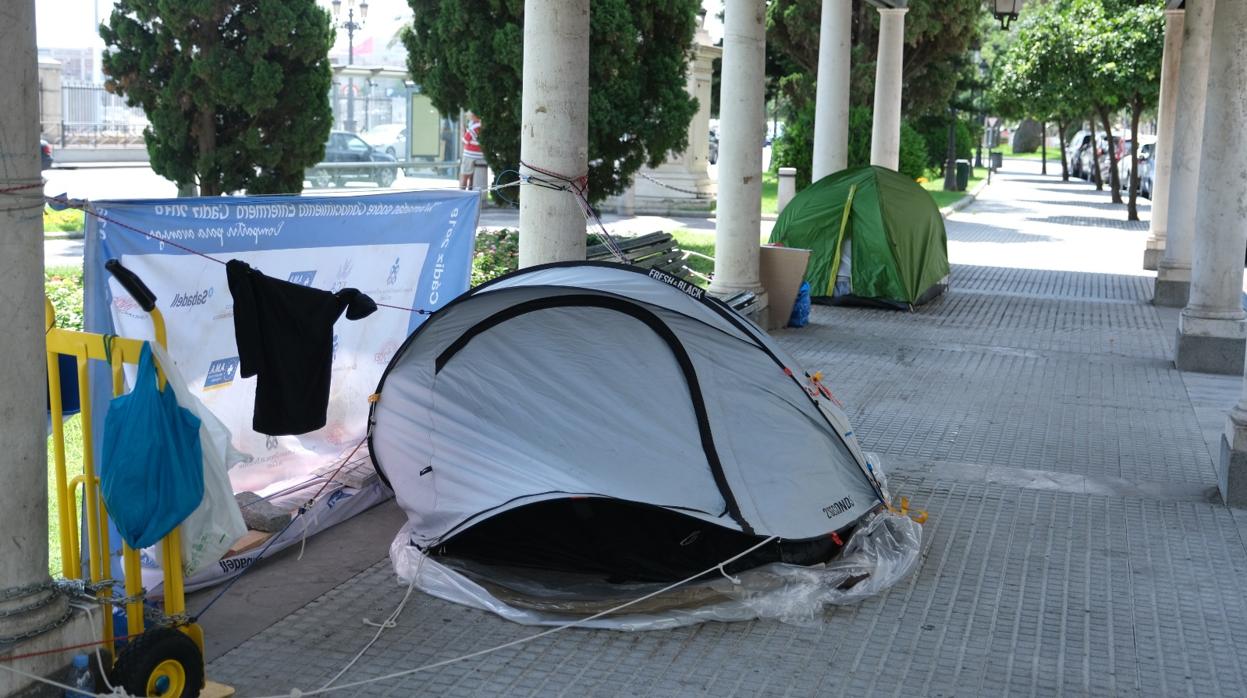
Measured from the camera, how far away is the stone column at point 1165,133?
18.4m

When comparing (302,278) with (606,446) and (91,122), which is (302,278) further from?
(91,122)

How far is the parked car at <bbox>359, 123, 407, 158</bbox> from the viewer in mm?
30031

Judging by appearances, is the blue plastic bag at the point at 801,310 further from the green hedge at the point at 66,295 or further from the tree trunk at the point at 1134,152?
the tree trunk at the point at 1134,152

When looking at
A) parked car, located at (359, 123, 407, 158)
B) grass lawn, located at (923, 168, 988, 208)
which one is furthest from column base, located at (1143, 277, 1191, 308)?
parked car, located at (359, 123, 407, 158)

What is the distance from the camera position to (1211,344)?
11477mm

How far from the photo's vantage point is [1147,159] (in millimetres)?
37906

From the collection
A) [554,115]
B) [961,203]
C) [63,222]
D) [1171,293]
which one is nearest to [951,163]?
[961,203]

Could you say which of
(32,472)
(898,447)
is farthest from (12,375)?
(898,447)

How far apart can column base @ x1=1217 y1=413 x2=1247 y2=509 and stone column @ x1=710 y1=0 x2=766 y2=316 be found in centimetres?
617

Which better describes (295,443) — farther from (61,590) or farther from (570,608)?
(61,590)

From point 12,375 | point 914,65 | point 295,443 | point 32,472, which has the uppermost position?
point 914,65

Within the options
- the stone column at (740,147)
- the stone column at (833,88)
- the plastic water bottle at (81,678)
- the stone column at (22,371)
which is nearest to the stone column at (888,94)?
the stone column at (833,88)

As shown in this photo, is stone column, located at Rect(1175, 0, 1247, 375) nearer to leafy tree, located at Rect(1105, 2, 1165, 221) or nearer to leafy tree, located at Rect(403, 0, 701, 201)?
leafy tree, located at Rect(403, 0, 701, 201)

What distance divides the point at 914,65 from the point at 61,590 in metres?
26.0
